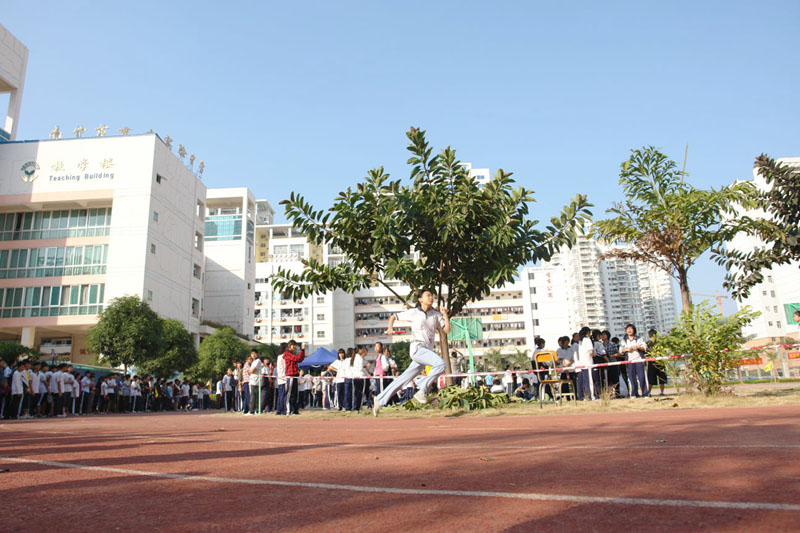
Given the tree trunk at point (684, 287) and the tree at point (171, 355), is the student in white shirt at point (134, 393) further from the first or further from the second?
the tree trunk at point (684, 287)

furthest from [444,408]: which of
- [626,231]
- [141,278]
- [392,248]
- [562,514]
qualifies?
[141,278]

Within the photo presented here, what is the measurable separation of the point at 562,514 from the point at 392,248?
10092 mm

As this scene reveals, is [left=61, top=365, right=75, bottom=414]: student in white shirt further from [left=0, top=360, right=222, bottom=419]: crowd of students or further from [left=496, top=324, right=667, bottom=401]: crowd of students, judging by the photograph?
[left=496, top=324, right=667, bottom=401]: crowd of students

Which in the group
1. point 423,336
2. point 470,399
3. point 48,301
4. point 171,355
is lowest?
point 470,399

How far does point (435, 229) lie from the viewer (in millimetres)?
12805

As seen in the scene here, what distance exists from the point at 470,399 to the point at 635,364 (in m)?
3.78

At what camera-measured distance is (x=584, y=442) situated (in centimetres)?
543

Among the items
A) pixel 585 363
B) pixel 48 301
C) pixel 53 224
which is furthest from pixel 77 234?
pixel 585 363

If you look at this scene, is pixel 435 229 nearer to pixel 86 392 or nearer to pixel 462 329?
pixel 462 329

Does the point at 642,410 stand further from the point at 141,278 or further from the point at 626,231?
the point at 141,278

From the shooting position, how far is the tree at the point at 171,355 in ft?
122

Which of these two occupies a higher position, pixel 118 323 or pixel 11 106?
pixel 11 106

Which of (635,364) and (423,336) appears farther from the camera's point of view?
(635,364)

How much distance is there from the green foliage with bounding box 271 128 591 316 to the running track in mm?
6825
